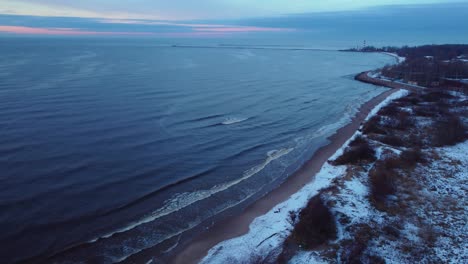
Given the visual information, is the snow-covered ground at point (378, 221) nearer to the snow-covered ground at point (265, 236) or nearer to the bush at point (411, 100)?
the snow-covered ground at point (265, 236)

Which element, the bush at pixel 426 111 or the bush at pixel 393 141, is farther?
the bush at pixel 426 111

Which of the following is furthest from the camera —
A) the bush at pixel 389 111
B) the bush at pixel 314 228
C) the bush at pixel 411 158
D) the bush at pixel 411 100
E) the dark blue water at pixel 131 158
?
the bush at pixel 411 100

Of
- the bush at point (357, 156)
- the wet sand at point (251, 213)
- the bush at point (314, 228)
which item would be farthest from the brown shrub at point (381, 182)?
the wet sand at point (251, 213)

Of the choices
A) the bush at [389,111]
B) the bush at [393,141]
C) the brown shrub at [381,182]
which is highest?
the bush at [389,111]

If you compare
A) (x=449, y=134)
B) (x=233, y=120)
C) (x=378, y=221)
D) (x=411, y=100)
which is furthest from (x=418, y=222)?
(x=411, y=100)

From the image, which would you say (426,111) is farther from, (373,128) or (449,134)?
(373,128)

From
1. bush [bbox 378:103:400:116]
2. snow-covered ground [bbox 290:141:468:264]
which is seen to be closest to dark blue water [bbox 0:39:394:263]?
bush [bbox 378:103:400:116]
